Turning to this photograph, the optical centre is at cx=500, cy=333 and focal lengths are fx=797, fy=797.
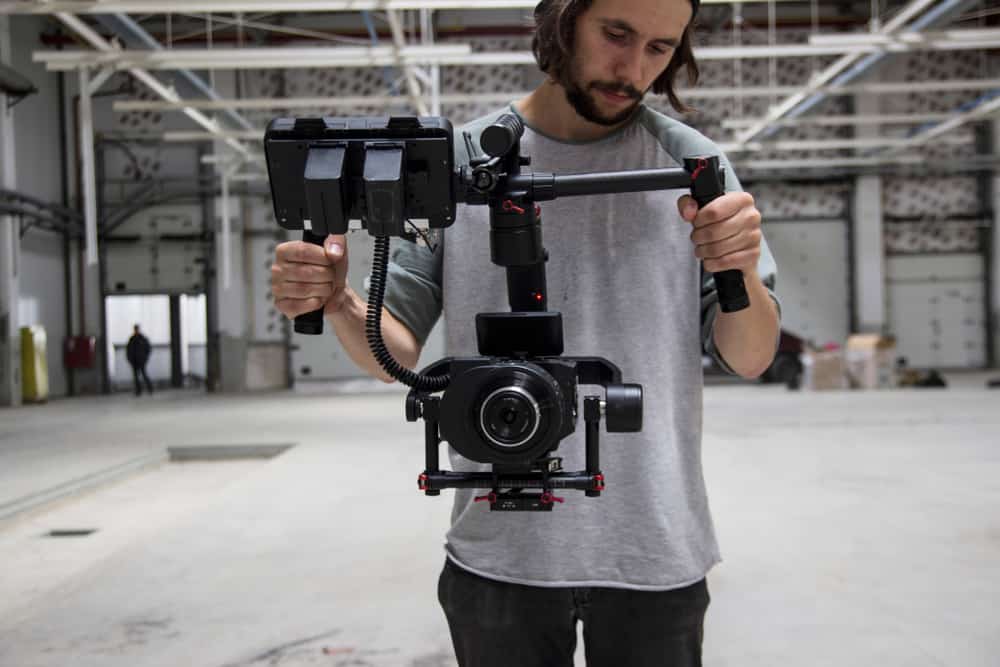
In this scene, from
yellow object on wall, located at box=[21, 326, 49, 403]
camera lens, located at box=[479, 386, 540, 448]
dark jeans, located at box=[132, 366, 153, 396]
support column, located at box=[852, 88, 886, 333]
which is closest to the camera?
camera lens, located at box=[479, 386, 540, 448]

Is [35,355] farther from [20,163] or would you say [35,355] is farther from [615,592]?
[615,592]

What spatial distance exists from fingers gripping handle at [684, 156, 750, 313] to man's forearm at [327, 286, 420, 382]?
35cm

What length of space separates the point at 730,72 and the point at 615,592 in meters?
14.3

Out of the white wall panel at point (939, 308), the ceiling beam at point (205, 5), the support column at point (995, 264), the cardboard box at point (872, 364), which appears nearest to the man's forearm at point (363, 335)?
the ceiling beam at point (205, 5)

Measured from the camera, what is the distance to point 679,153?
0.99 metres

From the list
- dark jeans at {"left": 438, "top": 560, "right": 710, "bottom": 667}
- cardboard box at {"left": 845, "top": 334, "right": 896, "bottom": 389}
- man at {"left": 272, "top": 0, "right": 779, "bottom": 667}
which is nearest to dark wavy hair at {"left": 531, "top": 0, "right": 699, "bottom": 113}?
man at {"left": 272, "top": 0, "right": 779, "bottom": 667}

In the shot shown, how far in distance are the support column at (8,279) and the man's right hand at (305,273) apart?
1154 centimetres

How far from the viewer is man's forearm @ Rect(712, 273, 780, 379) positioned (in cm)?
86

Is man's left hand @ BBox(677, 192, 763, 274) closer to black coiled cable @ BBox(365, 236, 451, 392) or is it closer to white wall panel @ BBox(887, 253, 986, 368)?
black coiled cable @ BBox(365, 236, 451, 392)

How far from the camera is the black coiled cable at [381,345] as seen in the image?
769 mm

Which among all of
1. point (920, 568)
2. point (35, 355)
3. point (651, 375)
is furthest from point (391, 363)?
point (35, 355)

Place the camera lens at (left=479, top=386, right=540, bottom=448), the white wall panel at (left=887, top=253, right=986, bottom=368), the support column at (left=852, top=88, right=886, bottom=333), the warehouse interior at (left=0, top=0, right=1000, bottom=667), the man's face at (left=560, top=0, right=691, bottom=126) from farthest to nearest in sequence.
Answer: the white wall panel at (left=887, top=253, right=986, bottom=368) → the support column at (left=852, top=88, right=886, bottom=333) → the warehouse interior at (left=0, top=0, right=1000, bottom=667) → the man's face at (left=560, top=0, right=691, bottom=126) → the camera lens at (left=479, top=386, right=540, bottom=448)

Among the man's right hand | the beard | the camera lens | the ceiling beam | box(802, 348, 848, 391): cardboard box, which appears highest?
the ceiling beam

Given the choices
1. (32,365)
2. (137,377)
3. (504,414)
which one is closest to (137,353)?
(137,377)
